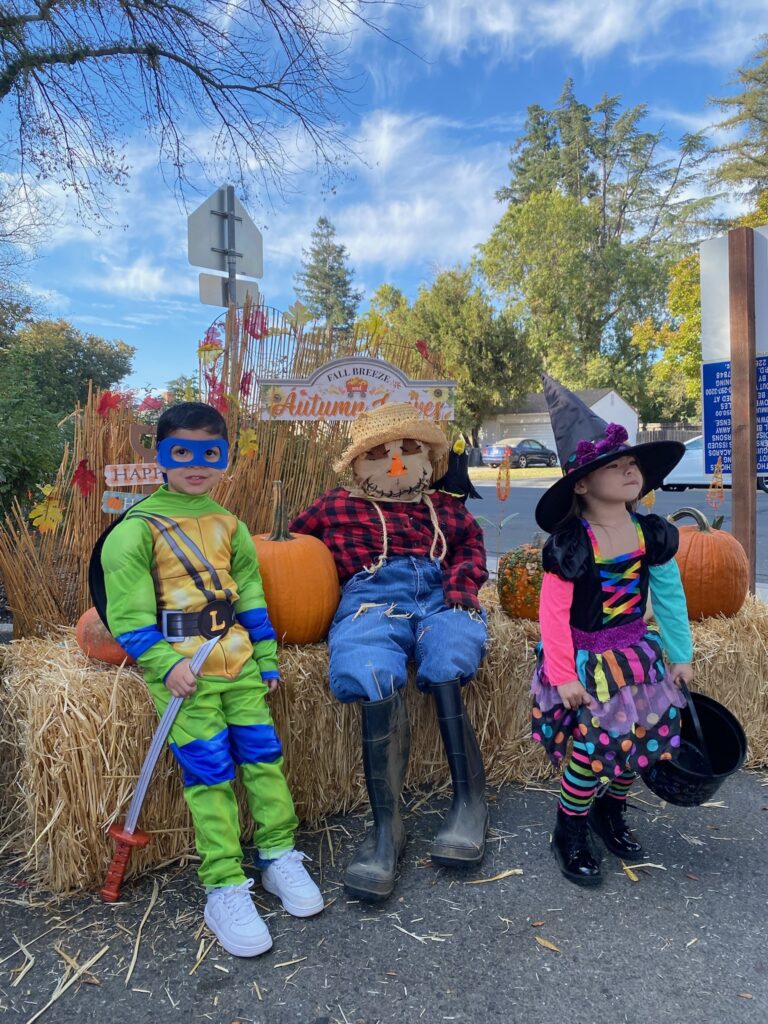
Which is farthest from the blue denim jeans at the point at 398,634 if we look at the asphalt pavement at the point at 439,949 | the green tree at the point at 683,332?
the green tree at the point at 683,332

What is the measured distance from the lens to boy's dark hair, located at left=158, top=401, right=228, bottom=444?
222cm

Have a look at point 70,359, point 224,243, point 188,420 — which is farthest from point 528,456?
point 188,420

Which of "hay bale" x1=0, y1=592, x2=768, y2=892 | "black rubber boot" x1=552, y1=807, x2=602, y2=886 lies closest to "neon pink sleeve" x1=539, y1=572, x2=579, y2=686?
"black rubber boot" x1=552, y1=807, x2=602, y2=886

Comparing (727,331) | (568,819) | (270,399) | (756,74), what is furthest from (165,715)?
(756,74)

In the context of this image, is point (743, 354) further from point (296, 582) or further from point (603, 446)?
point (296, 582)

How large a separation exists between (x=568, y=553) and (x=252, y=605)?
40.5 inches

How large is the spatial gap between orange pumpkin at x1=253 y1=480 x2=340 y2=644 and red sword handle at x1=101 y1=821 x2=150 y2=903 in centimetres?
84

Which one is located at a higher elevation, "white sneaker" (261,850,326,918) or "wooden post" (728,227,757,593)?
"wooden post" (728,227,757,593)

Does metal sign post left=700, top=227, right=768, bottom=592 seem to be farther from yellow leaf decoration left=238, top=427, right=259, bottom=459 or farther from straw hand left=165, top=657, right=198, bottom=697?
straw hand left=165, top=657, right=198, bottom=697

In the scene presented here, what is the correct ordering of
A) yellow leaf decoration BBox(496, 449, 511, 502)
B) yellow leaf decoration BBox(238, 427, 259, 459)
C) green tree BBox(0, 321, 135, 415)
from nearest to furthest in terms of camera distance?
yellow leaf decoration BBox(238, 427, 259, 459)
yellow leaf decoration BBox(496, 449, 511, 502)
green tree BBox(0, 321, 135, 415)

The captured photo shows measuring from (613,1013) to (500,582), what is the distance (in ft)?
6.12

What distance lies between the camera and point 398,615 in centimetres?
256

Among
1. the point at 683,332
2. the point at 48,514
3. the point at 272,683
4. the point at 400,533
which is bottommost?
the point at 272,683

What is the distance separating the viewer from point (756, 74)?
2489cm
